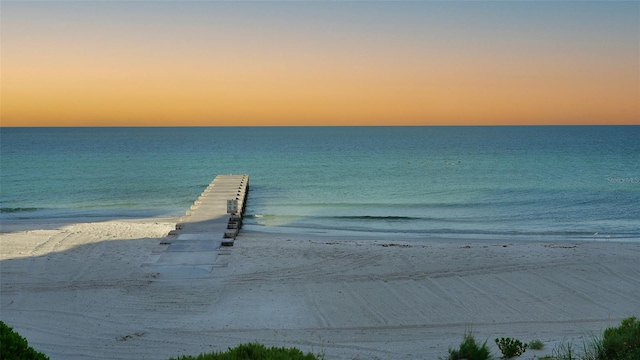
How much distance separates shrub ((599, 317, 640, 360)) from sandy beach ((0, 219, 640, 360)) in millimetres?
873

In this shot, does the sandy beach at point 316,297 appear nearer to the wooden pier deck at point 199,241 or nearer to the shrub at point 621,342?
the wooden pier deck at point 199,241

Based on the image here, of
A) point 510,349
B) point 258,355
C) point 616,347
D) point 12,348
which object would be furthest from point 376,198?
point 12,348

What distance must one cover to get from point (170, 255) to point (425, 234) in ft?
31.5

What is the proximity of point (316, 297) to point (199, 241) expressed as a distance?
19.4ft

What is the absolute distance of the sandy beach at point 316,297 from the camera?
9.62 metres

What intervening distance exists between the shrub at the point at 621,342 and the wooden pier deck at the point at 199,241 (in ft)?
29.4

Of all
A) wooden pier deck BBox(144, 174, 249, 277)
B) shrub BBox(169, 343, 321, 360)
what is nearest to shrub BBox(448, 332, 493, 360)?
shrub BBox(169, 343, 321, 360)

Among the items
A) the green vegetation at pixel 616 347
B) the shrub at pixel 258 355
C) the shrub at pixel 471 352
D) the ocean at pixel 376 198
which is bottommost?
the ocean at pixel 376 198

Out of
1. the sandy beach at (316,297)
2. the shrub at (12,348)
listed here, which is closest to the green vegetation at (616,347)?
the sandy beach at (316,297)

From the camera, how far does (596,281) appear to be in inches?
518

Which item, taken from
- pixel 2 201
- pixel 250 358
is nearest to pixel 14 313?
pixel 250 358

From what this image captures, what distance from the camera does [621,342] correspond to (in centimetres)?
654

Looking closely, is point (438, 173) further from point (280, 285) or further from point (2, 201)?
point (280, 285)

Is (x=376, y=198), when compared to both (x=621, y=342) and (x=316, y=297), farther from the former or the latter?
(x=621, y=342)
